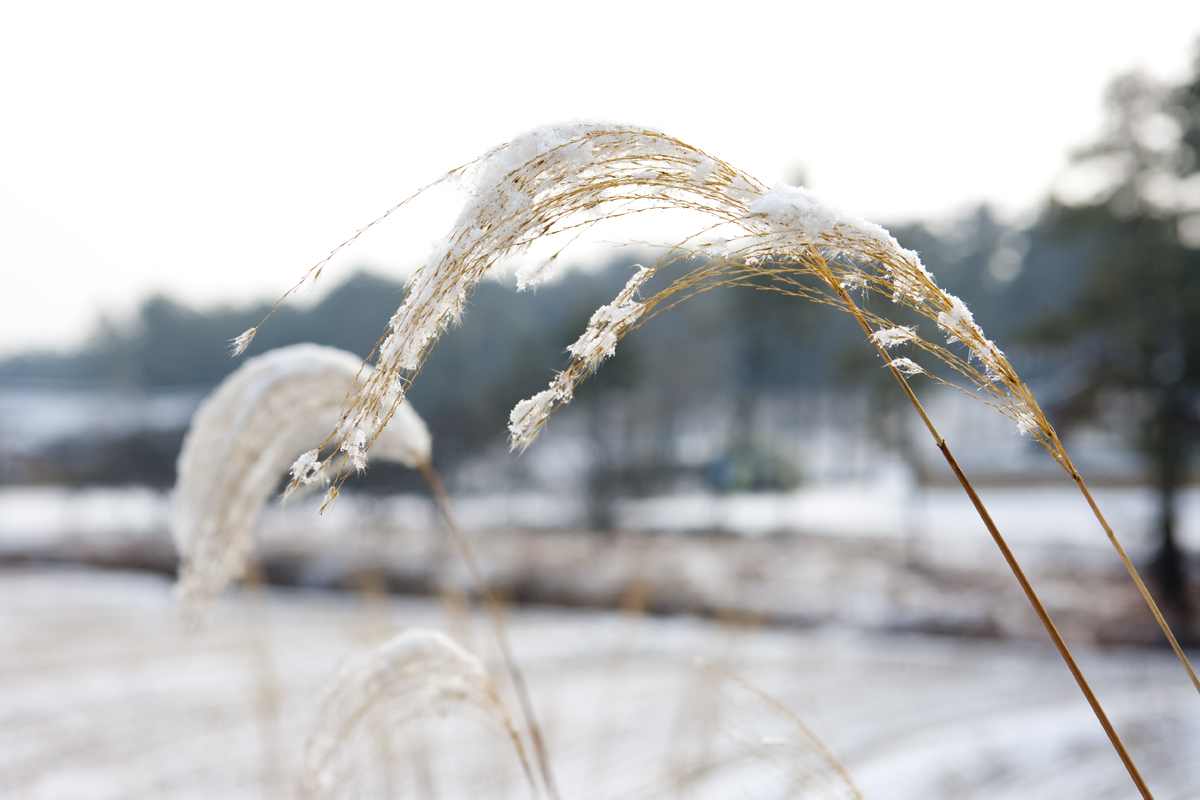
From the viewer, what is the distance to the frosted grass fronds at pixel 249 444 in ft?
4.00

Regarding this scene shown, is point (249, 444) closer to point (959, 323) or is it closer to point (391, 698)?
point (391, 698)

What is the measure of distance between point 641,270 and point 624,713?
4.31 metres

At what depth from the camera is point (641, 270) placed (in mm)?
650

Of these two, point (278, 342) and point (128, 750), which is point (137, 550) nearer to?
point (278, 342)

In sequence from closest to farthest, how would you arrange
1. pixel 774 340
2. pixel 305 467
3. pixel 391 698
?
pixel 305 467 < pixel 391 698 < pixel 774 340

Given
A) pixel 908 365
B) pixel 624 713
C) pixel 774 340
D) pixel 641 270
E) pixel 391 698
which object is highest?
pixel 641 270

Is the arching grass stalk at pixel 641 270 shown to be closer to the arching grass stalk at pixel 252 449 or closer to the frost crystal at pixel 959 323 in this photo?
the frost crystal at pixel 959 323

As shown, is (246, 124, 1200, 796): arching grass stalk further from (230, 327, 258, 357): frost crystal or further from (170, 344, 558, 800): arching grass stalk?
(170, 344, 558, 800): arching grass stalk

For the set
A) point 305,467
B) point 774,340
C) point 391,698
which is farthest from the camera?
point 774,340

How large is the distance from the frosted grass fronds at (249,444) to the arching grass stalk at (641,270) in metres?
0.62

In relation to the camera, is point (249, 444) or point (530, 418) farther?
point (249, 444)

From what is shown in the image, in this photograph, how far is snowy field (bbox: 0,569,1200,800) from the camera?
124 inches

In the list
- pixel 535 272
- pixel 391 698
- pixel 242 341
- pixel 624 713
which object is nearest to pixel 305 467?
pixel 242 341

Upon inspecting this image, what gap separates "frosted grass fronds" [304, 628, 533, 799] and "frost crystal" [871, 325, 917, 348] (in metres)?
0.77
